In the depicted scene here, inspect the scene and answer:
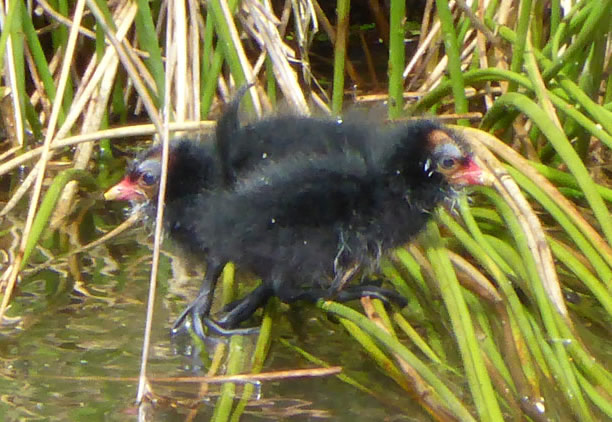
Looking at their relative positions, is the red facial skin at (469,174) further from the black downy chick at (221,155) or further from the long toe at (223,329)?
the long toe at (223,329)

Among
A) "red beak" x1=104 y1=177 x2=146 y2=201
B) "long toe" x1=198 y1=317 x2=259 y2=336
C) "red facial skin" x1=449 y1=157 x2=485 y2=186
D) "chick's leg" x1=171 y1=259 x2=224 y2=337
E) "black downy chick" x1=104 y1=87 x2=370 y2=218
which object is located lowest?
"long toe" x1=198 y1=317 x2=259 y2=336

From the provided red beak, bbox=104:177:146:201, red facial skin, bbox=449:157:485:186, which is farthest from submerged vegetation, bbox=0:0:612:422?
red beak, bbox=104:177:146:201

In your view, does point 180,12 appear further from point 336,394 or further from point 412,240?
point 336,394

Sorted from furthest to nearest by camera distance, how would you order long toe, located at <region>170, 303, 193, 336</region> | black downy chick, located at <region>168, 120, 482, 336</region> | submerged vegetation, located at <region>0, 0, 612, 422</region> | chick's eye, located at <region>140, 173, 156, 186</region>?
1. long toe, located at <region>170, 303, 193, 336</region>
2. chick's eye, located at <region>140, 173, 156, 186</region>
3. black downy chick, located at <region>168, 120, 482, 336</region>
4. submerged vegetation, located at <region>0, 0, 612, 422</region>

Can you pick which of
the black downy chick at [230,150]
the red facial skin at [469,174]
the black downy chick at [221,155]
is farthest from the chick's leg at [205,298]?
the red facial skin at [469,174]

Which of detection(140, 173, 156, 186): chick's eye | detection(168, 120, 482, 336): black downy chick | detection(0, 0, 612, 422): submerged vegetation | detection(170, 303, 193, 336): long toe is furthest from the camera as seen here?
detection(170, 303, 193, 336): long toe

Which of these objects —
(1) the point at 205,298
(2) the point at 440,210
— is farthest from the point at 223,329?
(2) the point at 440,210

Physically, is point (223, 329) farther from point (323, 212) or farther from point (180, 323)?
point (323, 212)

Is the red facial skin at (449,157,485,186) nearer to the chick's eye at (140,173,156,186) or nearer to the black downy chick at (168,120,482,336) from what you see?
the black downy chick at (168,120,482,336)
